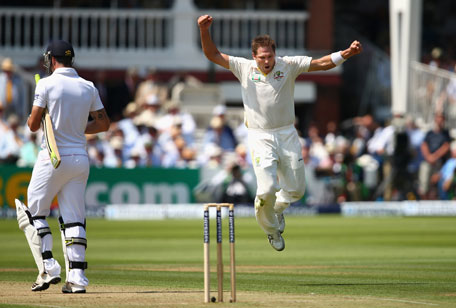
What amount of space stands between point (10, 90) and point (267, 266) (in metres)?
13.6

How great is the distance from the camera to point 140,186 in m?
22.7

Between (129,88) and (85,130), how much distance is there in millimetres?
17689

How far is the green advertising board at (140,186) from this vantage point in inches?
888

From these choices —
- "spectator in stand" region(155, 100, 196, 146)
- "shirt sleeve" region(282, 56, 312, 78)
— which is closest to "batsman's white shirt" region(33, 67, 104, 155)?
"shirt sleeve" region(282, 56, 312, 78)

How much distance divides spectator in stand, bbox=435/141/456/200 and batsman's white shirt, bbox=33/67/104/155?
15952mm

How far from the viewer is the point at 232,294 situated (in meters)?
8.03

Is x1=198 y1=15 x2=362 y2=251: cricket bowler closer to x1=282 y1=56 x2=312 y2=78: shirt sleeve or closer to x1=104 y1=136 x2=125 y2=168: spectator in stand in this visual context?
x1=282 y1=56 x2=312 y2=78: shirt sleeve

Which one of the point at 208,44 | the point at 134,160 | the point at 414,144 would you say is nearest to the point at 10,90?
the point at 134,160

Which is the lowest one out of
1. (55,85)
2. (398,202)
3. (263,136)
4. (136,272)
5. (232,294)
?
(398,202)

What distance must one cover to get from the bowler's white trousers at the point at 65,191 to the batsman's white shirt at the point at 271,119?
6.73 feet

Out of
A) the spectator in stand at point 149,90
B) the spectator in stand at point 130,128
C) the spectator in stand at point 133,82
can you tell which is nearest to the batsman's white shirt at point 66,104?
the spectator in stand at point 130,128

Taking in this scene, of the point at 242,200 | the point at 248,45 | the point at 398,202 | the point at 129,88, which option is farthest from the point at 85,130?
the point at 248,45

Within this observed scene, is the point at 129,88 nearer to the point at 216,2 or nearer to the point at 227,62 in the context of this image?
the point at 216,2

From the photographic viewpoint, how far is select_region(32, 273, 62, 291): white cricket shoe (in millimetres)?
8789
